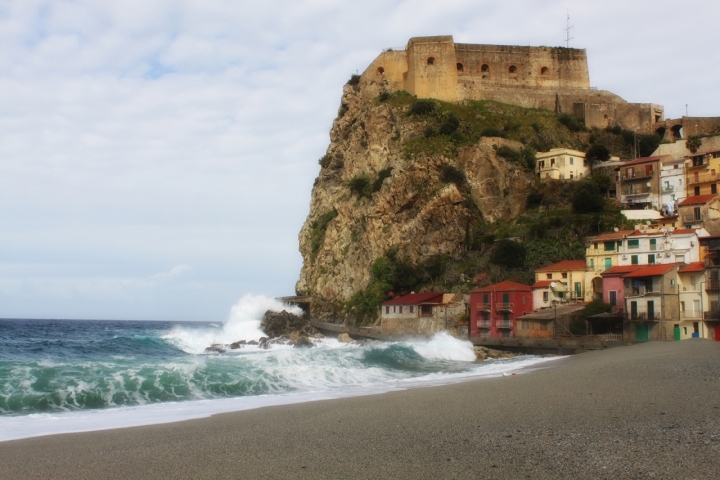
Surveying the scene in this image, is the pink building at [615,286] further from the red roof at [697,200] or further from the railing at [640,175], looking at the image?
the railing at [640,175]

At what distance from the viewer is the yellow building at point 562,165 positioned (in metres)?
58.3

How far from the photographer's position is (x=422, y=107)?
2402 inches

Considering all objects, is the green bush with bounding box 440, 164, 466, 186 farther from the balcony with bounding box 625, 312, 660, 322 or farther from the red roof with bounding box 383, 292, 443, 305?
the balcony with bounding box 625, 312, 660, 322

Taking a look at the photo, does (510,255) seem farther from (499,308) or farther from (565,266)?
(499,308)

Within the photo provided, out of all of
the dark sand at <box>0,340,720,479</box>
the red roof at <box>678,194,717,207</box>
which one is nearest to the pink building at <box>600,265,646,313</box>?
the red roof at <box>678,194,717,207</box>

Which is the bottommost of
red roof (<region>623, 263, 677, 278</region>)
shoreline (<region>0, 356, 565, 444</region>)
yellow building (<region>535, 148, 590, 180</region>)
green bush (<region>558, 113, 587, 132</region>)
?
shoreline (<region>0, 356, 565, 444</region>)

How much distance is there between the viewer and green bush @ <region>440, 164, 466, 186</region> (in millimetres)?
56844

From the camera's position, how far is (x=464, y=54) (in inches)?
2662

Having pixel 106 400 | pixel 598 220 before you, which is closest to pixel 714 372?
pixel 106 400

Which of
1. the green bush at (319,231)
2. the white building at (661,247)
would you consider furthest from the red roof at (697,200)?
the green bush at (319,231)

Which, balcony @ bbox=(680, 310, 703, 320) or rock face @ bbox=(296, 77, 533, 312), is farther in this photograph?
rock face @ bbox=(296, 77, 533, 312)

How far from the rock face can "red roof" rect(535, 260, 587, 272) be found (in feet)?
32.9

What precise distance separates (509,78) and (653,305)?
36.4 metres

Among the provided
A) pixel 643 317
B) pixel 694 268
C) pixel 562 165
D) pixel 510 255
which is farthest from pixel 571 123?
pixel 643 317
